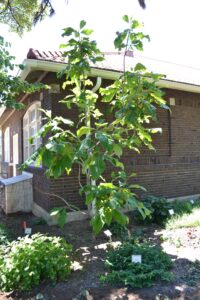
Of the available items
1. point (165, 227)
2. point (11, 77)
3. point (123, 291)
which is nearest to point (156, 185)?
point (165, 227)

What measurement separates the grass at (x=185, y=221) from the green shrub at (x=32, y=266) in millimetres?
2590

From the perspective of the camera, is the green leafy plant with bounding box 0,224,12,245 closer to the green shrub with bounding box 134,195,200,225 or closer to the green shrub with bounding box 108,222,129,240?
the green shrub with bounding box 108,222,129,240

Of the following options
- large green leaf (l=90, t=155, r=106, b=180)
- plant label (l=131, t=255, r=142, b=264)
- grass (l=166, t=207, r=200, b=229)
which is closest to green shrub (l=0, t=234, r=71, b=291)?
plant label (l=131, t=255, r=142, b=264)

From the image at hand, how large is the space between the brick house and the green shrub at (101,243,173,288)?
8.92ft

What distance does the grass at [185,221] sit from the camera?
5.60m

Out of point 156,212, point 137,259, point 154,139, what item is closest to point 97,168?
point 137,259

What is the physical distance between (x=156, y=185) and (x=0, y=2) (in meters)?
5.93

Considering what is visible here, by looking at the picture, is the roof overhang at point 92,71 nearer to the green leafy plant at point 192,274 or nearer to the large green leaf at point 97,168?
the large green leaf at point 97,168

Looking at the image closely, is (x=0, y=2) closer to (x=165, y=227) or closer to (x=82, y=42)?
(x=82, y=42)

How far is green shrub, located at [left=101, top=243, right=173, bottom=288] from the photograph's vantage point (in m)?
3.41

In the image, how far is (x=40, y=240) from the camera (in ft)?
12.7

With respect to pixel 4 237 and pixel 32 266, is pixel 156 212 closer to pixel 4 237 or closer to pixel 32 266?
pixel 4 237

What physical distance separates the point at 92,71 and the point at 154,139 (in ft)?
8.20

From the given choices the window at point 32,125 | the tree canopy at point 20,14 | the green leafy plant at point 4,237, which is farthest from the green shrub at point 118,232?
the tree canopy at point 20,14
